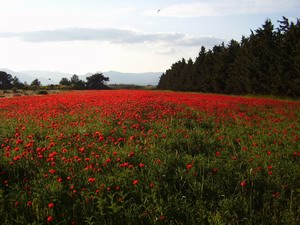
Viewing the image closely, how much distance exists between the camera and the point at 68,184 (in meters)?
→ 4.34

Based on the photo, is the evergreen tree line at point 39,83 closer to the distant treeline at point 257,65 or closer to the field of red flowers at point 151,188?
the distant treeline at point 257,65

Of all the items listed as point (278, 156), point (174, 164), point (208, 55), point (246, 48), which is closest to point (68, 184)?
point (174, 164)

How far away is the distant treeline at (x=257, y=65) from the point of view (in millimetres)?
27328

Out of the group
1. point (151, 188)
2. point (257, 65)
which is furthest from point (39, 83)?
point (151, 188)

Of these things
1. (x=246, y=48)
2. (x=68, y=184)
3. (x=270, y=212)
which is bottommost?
(x=270, y=212)

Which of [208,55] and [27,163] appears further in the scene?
[208,55]

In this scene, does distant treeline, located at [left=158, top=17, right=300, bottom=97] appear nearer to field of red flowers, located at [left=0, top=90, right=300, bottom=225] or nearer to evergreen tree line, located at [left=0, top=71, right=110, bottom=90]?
field of red flowers, located at [left=0, top=90, right=300, bottom=225]

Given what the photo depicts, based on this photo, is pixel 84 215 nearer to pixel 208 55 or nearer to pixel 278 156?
pixel 278 156

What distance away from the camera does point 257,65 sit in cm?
3241

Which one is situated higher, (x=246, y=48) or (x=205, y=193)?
(x=246, y=48)

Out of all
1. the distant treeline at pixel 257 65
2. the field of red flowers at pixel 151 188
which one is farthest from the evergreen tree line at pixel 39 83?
the field of red flowers at pixel 151 188

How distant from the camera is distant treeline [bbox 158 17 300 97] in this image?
89.7ft

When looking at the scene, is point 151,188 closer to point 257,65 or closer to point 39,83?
point 257,65

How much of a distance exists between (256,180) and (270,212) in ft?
2.92
